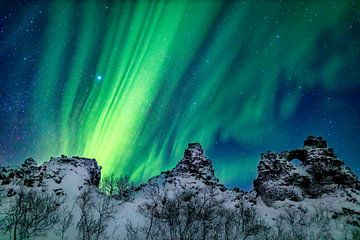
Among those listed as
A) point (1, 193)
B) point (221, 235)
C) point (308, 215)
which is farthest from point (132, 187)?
point (308, 215)

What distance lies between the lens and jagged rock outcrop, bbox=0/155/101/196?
6181 centimetres

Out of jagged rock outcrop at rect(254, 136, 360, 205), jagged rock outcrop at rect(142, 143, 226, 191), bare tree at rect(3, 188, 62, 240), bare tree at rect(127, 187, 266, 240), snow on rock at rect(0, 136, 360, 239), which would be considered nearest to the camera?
bare tree at rect(3, 188, 62, 240)

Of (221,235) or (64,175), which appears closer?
(221,235)

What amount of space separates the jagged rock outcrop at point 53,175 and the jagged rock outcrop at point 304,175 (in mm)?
43281

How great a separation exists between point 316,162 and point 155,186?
40049 millimetres

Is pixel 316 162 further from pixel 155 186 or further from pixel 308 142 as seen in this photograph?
pixel 155 186

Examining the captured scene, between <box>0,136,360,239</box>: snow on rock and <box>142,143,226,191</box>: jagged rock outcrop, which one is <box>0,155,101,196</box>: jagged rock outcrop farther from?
<box>142,143,226,191</box>: jagged rock outcrop

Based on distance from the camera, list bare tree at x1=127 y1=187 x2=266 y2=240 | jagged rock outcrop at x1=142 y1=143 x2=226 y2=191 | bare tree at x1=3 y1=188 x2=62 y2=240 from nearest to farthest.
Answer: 1. bare tree at x1=3 y1=188 x2=62 y2=240
2. bare tree at x1=127 y1=187 x2=266 y2=240
3. jagged rock outcrop at x1=142 y1=143 x2=226 y2=191

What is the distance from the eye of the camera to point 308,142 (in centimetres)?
7175

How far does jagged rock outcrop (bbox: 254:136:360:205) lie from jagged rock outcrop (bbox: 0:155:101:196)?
43.3m

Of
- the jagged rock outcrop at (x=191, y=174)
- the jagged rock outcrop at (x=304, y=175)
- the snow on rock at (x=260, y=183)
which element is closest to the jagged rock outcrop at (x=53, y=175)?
the snow on rock at (x=260, y=183)

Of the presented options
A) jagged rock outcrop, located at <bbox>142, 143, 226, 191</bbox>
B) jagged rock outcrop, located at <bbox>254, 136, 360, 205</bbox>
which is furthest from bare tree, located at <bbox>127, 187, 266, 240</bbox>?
jagged rock outcrop, located at <bbox>254, 136, 360, 205</bbox>

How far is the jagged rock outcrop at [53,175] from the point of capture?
6181 cm

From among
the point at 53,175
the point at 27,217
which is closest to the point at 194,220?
the point at 27,217
